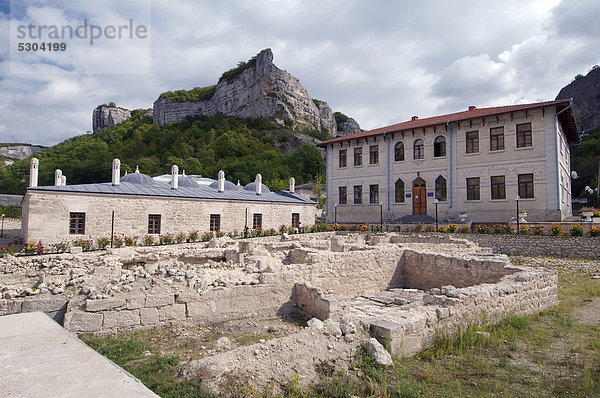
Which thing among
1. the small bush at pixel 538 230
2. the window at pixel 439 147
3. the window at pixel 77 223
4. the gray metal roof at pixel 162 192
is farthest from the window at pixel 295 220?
the small bush at pixel 538 230

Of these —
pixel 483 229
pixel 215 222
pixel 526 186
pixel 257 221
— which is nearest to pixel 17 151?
pixel 215 222

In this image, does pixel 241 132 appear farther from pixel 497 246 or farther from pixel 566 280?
pixel 566 280

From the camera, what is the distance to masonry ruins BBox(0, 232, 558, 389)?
15.1 feet

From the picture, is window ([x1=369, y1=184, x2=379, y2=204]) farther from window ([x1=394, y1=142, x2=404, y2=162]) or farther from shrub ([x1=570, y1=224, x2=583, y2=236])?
shrub ([x1=570, y1=224, x2=583, y2=236])

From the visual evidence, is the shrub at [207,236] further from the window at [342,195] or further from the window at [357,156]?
the window at [357,156]

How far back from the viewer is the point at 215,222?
24.0m

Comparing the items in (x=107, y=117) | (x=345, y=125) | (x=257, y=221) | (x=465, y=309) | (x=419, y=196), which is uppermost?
(x=107, y=117)

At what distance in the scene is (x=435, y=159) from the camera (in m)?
27.0

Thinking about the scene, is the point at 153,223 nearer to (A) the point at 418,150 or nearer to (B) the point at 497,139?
(A) the point at 418,150

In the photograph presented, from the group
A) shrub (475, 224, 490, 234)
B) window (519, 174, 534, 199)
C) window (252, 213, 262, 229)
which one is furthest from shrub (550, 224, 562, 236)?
window (252, 213, 262, 229)

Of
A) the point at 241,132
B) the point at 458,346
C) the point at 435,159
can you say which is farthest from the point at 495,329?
the point at 241,132

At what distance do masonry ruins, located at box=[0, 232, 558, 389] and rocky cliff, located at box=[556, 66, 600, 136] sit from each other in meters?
75.0

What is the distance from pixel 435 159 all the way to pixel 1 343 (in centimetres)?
2775

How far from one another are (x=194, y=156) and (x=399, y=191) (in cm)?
5769
